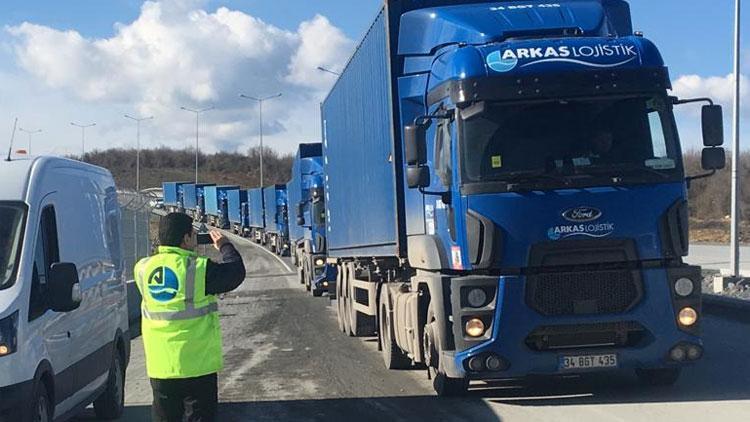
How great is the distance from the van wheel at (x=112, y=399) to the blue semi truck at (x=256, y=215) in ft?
134

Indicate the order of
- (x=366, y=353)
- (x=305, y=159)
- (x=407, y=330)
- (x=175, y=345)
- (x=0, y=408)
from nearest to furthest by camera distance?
(x=175, y=345) → (x=0, y=408) → (x=407, y=330) → (x=366, y=353) → (x=305, y=159)

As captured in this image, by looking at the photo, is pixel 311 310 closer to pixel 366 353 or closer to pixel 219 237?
pixel 366 353

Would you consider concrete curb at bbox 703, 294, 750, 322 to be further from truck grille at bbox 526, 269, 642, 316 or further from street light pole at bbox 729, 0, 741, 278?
truck grille at bbox 526, 269, 642, 316

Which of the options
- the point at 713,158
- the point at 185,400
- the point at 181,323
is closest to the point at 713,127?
the point at 713,158

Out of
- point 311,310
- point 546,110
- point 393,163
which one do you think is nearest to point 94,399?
point 393,163

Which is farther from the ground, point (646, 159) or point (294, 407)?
point (646, 159)

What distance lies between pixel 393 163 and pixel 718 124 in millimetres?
3556

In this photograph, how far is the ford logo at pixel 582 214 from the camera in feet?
27.7

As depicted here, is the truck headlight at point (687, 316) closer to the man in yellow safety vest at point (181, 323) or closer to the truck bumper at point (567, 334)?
the truck bumper at point (567, 334)

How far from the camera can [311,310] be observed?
2134 cm

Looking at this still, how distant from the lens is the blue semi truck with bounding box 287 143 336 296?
79.4 ft

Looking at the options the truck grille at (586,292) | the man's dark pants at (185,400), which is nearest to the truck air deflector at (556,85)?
the truck grille at (586,292)

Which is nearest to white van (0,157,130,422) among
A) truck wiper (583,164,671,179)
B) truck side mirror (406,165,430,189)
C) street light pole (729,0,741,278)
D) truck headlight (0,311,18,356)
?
truck headlight (0,311,18,356)

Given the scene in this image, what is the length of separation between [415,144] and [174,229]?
349cm
